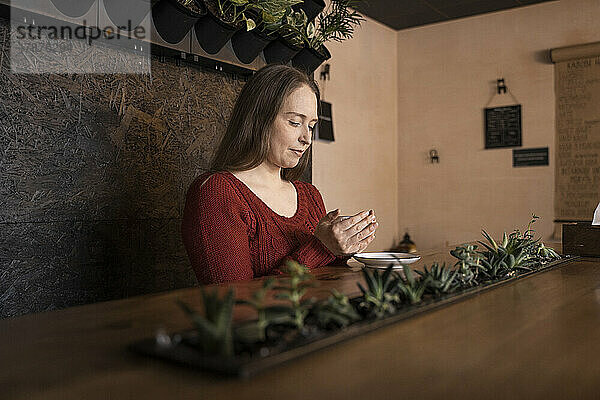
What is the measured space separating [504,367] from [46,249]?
1672 millimetres

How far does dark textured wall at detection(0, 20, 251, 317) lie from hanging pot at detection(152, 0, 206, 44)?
151 millimetres

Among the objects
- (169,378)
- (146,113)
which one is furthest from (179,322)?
(146,113)

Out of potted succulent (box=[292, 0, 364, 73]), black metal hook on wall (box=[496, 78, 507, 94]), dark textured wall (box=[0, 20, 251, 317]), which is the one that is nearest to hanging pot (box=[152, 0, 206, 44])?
dark textured wall (box=[0, 20, 251, 317])

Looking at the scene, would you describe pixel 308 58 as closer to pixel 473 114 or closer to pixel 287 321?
pixel 473 114

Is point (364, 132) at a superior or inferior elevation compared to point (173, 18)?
inferior

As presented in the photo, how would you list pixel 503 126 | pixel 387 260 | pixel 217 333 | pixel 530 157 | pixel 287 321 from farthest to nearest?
pixel 503 126 → pixel 530 157 → pixel 387 260 → pixel 287 321 → pixel 217 333

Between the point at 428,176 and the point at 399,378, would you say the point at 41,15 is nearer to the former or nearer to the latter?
the point at 399,378

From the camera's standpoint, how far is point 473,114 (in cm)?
423

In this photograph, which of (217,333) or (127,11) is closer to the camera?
(217,333)

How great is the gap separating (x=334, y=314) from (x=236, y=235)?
92cm

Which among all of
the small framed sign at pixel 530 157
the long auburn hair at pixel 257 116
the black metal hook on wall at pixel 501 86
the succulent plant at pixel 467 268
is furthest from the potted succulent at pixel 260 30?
the small framed sign at pixel 530 157

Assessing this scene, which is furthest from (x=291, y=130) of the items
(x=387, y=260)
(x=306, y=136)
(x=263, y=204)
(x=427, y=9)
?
(x=427, y=9)

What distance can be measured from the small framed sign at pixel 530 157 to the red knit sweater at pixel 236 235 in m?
2.65

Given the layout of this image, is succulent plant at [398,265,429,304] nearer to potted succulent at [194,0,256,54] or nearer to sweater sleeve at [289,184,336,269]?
sweater sleeve at [289,184,336,269]
